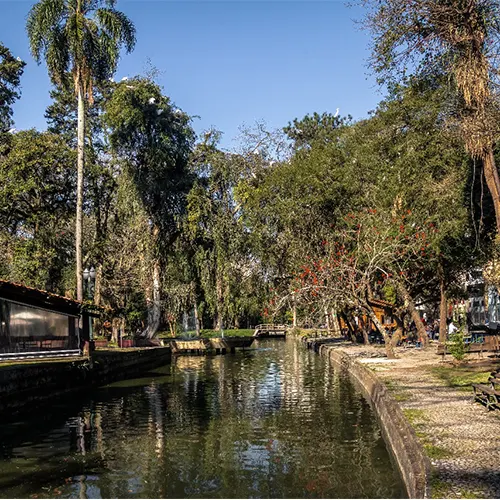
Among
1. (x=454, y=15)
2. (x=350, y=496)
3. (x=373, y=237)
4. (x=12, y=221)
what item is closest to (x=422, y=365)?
(x=373, y=237)

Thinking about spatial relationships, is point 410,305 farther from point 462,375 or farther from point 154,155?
point 154,155

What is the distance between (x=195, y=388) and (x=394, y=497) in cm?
1557

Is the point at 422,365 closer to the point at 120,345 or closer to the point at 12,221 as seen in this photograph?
the point at 120,345

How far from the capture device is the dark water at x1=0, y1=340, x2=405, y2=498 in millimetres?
10570

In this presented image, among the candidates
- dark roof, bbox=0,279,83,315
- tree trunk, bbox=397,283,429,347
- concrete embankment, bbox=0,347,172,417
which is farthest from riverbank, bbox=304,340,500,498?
dark roof, bbox=0,279,83,315

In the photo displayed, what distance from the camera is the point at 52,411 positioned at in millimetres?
20172

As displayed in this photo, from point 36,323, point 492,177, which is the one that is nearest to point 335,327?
point 36,323

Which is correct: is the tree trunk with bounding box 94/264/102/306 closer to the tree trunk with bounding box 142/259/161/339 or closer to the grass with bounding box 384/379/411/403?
the tree trunk with bounding box 142/259/161/339

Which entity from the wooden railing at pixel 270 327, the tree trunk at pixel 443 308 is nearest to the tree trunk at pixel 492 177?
the tree trunk at pixel 443 308

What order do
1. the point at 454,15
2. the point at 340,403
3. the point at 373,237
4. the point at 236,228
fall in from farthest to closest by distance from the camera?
the point at 236,228, the point at 373,237, the point at 340,403, the point at 454,15

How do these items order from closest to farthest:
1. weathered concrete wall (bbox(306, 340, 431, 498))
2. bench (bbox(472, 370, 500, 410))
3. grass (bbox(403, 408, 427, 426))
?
1. weathered concrete wall (bbox(306, 340, 431, 498))
2. grass (bbox(403, 408, 427, 426))
3. bench (bbox(472, 370, 500, 410))

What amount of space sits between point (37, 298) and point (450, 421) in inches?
713

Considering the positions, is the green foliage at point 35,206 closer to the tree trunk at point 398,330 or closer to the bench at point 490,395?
the tree trunk at point 398,330

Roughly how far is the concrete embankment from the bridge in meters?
34.1
